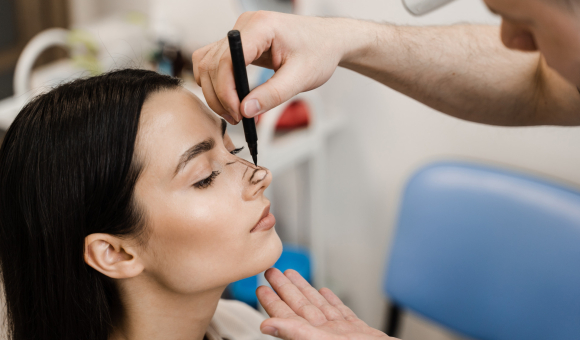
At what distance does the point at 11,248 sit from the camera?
32.1 inches

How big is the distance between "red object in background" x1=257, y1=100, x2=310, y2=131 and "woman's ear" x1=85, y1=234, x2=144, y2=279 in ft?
Answer: 3.20

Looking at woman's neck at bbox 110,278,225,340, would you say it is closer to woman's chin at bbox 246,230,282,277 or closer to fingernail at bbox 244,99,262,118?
woman's chin at bbox 246,230,282,277

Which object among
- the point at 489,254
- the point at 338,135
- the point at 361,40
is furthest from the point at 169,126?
the point at 338,135

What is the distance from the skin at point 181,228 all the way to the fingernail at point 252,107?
0.15 meters

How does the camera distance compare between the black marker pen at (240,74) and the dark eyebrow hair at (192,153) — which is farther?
the dark eyebrow hair at (192,153)

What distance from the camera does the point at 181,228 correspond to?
784 millimetres

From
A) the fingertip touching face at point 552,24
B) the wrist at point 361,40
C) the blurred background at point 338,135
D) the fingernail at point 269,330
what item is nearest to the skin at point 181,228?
the fingernail at point 269,330

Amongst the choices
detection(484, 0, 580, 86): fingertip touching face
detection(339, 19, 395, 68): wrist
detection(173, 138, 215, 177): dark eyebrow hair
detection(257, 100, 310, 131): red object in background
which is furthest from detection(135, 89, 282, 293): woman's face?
detection(257, 100, 310, 131): red object in background

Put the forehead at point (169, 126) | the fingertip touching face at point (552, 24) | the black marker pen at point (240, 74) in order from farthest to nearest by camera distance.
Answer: the forehead at point (169, 126) → the black marker pen at point (240, 74) → the fingertip touching face at point (552, 24)

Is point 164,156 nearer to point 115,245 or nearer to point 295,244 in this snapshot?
point 115,245

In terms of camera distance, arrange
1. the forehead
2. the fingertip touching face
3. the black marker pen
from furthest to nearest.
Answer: the forehead, the black marker pen, the fingertip touching face

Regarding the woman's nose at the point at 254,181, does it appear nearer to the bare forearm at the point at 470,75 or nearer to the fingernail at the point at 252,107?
the fingernail at the point at 252,107

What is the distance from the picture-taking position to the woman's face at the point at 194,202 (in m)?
0.77

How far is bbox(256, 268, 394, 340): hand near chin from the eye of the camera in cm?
71
